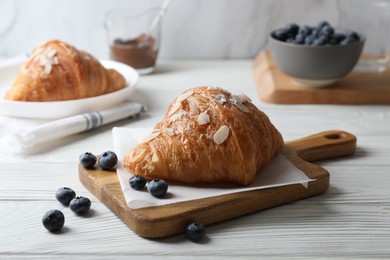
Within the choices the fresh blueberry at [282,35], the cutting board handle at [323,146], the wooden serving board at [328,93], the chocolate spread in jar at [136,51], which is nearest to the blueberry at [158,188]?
the cutting board handle at [323,146]

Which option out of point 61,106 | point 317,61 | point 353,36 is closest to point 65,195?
point 61,106

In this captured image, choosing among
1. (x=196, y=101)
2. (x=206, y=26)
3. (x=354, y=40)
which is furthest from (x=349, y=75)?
(x=196, y=101)

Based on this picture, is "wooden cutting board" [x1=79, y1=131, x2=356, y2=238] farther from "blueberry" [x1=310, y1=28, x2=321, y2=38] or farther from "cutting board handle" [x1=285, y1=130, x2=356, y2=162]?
"blueberry" [x1=310, y1=28, x2=321, y2=38]

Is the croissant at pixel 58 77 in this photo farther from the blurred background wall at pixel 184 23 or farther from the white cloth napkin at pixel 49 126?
the blurred background wall at pixel 184 23

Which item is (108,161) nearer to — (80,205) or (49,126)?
(80,205)

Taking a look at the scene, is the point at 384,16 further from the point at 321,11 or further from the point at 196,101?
the point at 196,101
